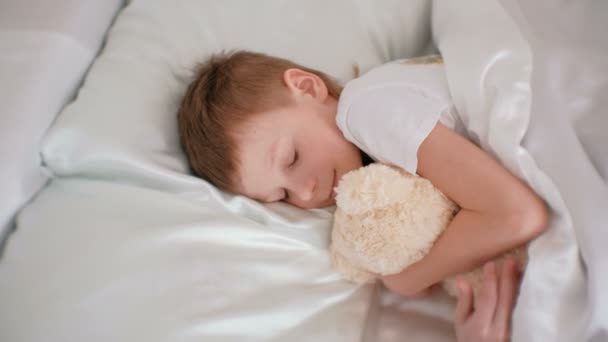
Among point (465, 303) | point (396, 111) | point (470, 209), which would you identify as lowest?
point (465, 303)

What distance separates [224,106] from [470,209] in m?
0.45

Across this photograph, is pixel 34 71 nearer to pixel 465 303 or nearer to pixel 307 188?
pixel 307 188

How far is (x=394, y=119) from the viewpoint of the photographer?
2.60 ft

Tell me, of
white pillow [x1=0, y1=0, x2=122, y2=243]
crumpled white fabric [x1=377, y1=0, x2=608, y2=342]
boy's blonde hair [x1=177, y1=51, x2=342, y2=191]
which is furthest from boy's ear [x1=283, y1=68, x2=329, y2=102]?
white pillow [x1=0, y1=0, x2=122, y2=243]

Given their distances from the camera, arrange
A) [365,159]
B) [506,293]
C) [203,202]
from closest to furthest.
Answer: [506,293], [203,202], [365,159]

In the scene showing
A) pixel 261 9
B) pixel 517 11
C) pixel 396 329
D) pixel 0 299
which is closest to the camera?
pixel 0 299

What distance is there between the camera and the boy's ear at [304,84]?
95cm

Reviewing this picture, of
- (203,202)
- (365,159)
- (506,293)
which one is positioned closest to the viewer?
(506,293)

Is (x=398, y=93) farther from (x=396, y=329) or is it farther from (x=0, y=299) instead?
(x=0, y=299)

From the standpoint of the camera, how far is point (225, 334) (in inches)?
28.7

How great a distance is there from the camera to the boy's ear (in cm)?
95

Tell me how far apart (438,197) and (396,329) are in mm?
219

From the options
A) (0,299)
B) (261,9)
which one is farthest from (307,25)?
(0,299)

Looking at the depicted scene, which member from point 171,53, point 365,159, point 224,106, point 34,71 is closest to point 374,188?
point 365,159
